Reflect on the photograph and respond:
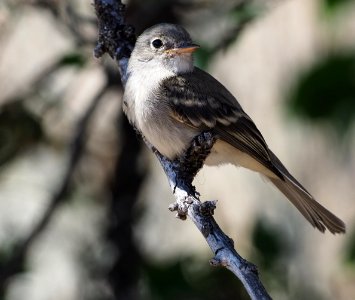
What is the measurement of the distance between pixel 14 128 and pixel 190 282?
1.38 metres

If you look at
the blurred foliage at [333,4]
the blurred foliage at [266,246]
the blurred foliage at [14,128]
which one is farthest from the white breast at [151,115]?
the blurred foliage at [333,4]

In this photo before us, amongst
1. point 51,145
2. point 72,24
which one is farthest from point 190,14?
point 51,145

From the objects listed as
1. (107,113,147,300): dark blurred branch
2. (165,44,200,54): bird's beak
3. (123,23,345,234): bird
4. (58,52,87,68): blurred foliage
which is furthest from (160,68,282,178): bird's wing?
(107,113,147,300): dark blurred branch

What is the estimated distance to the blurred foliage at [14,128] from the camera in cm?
454

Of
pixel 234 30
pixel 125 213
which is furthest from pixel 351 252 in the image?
pixel 125 213

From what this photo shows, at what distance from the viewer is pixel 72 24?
4.53 meters

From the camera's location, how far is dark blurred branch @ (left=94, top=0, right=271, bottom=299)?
7.57 feet

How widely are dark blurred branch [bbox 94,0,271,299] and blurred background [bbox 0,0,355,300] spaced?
366 millimetres

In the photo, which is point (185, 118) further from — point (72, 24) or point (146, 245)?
point (146, 245)

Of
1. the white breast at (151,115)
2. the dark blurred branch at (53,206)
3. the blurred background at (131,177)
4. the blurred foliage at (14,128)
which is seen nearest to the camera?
the white breast at (151,115)

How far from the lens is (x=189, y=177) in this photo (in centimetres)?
307

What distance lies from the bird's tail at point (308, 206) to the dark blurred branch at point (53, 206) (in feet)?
3.55

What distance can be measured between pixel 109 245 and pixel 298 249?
1085 mm

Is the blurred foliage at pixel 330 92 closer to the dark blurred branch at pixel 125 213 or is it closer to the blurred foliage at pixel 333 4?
the blurred foliage at pixel 333 4
